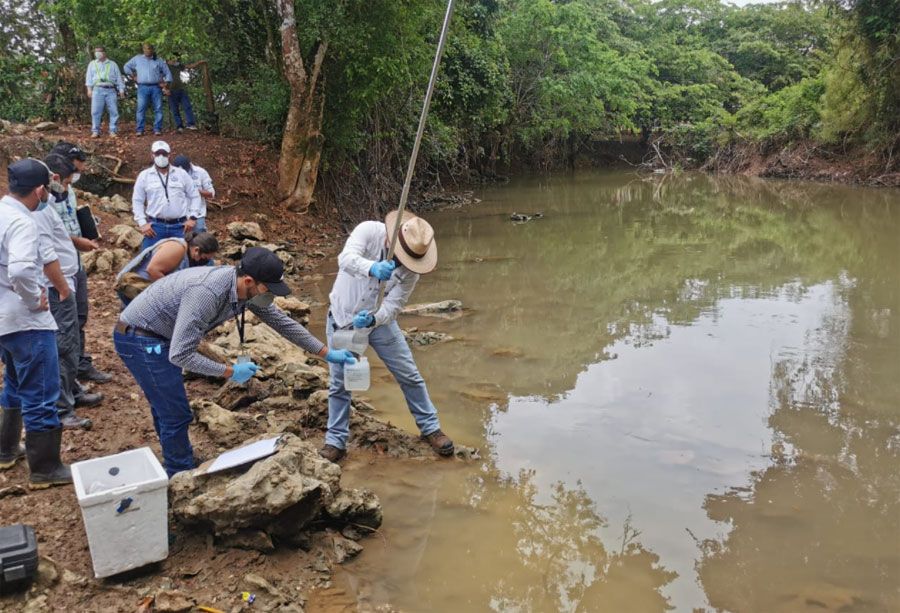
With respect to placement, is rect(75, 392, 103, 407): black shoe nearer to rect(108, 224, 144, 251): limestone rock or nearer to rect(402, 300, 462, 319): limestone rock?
rect(402, 300, 462, 319): limestone rock

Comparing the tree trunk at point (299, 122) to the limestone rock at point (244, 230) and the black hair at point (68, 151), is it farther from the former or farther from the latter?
the black hair at point (68, 151)

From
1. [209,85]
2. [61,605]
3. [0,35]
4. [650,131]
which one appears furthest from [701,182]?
[61,605]

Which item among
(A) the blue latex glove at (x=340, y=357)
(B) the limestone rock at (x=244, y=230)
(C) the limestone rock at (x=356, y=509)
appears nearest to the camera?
(C) the limestone rock at (x=356, y=509)

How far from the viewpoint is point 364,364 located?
167 inches

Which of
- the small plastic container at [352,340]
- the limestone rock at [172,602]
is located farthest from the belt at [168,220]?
the limestone rock at [172,602]

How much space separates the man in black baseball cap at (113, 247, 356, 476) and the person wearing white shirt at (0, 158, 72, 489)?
0.44 metres

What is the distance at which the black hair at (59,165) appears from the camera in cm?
478

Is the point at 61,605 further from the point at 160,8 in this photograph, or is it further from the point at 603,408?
the point at 160,8

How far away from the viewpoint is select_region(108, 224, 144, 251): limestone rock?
29.8 feet

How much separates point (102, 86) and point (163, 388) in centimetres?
1109

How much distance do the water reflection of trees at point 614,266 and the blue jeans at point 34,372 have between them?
12.9 ft

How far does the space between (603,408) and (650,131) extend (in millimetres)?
33162

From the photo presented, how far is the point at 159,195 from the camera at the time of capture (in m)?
7.07

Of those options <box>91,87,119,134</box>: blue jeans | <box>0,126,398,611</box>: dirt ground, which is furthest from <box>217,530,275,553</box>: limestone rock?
<box>91,87,119,134</box>: blue jeans
